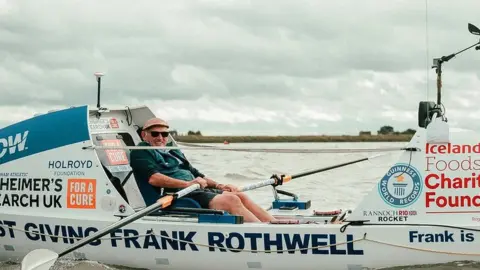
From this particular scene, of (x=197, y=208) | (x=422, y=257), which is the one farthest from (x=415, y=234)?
(x=197, y=208)

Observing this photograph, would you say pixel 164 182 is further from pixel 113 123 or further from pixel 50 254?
pixel 113 123

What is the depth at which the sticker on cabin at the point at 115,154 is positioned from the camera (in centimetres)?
1094

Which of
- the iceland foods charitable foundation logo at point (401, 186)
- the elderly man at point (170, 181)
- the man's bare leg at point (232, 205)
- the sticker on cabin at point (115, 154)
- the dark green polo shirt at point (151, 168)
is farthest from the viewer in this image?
the sticker on cabin at point (115, 154)

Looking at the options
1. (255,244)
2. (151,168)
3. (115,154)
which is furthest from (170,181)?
(255,244)

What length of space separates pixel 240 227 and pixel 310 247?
86cm

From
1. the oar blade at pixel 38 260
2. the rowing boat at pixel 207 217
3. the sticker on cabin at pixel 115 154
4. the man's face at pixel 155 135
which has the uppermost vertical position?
the man's face at pixel 155 135

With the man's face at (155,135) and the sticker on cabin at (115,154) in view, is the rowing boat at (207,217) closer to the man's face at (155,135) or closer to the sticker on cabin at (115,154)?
the sticker on cabin at (115,154)

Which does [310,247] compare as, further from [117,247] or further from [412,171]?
[117,247]

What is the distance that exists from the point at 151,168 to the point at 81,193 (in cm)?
95

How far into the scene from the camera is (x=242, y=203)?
32.6 feet

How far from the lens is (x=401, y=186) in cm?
867

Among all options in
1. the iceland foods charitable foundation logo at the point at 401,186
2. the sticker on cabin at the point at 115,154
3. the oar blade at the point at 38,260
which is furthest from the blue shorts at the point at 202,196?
the iceland foods charitable foundation logo at the point at 401,186

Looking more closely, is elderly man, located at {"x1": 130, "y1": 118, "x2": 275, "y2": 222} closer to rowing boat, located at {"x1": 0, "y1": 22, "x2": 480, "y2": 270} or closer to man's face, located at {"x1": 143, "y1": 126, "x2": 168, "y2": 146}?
man's face, located at {"x1": 143, "y1": 126, "x2": 168, "y2": 146}

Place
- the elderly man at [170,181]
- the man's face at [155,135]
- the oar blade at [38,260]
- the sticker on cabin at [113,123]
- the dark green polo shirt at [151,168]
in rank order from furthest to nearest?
the sticker on cabin at [113,123] → the man's face at [155,135] → the dark green polo shirt at [151,168] → the elderly man at [170,181] → the oar blade at [38,260]
